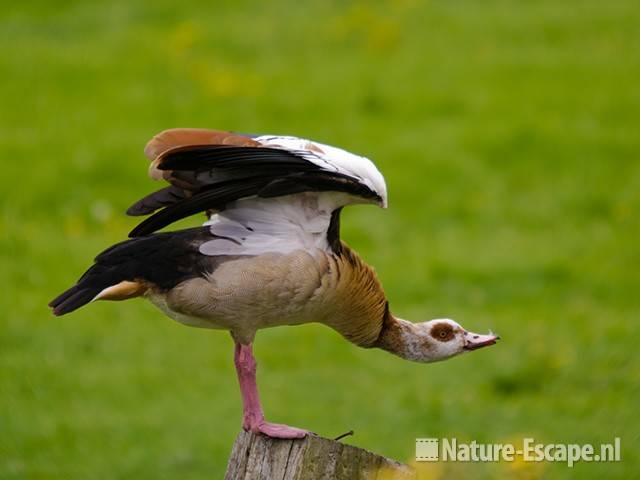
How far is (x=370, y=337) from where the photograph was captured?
569cm

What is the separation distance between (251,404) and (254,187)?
917 millimetres

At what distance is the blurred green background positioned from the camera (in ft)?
28.4

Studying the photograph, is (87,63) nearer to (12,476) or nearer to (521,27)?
(521,27)

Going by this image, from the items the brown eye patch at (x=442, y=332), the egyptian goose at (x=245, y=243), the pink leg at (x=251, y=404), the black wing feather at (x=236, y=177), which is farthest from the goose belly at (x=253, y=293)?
the brown eye patch at (x=442, y=332)

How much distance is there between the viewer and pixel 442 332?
579cm

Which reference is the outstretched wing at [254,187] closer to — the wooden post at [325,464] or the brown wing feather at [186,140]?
the brown wing feather at [186,140]

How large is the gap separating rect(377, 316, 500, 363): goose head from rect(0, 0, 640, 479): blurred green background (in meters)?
2.13

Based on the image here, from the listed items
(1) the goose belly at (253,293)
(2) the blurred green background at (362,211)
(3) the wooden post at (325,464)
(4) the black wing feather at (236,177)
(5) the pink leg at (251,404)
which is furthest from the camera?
(2) the blurred green background at (362,211)

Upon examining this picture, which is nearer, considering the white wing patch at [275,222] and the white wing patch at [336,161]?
the white wing patch at [336,161]

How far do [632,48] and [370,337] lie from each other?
9.90 meters

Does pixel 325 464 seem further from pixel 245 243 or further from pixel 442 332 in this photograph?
pixel 442 332

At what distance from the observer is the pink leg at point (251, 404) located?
15.8 ft

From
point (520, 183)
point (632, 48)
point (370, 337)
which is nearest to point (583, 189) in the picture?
point (520, 183)

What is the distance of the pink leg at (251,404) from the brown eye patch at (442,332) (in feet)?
3.03
